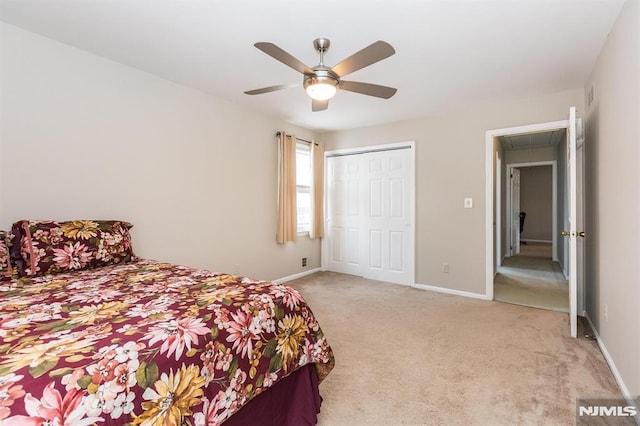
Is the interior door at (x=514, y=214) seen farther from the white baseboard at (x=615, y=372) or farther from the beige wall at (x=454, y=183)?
the white baseboard at (x=615, y=372)

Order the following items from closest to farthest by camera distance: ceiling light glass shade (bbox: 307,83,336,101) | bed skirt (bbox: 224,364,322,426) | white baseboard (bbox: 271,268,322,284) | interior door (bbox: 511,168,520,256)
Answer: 1. bed skirt (bbox: 224,364,322,426)
2. ceiling light glass shade (bbox: 307,83,336,101)
3. white baseboard (bbox: 271,268,322,284)
4. interior door (bbox: 511,168,520,256)

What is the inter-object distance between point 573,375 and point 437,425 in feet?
3.85

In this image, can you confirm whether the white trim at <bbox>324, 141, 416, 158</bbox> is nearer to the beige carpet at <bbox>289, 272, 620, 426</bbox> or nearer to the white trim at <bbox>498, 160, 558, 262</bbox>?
the beige carpet at <bbox>289, 272, 620, 426</bbox>

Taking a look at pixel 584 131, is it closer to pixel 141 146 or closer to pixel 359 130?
pixel 359 130

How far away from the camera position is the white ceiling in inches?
76.2

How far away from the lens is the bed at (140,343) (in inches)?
33.2

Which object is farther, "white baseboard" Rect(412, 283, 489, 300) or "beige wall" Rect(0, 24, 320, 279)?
"white baseboard" Rect(412, 283, 489, 300)

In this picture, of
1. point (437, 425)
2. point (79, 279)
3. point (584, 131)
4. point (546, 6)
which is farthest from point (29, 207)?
point (584, 131)

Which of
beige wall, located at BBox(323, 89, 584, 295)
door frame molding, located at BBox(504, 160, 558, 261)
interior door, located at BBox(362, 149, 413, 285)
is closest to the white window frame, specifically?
interior door, located at BBox(362, 149, 413, 285)

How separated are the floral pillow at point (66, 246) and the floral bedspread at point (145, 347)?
0.16 meters

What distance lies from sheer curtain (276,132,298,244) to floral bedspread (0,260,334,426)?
2458mm

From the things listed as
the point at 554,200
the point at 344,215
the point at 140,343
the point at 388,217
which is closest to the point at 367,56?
the point at 140,343

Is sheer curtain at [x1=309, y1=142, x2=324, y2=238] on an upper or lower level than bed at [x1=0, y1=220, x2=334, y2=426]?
upper

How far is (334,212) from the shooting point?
5.20m
